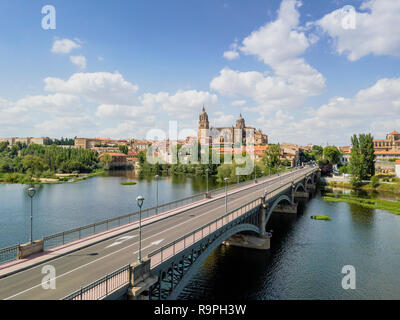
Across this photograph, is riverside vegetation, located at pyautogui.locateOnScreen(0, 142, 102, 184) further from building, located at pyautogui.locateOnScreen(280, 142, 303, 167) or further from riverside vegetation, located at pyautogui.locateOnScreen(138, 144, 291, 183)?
building, located at pyautogui.locateOnScreen(280, 142, 303, 167)

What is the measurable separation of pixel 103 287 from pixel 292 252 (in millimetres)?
24203

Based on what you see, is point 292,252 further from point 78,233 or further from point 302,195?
point 302,195

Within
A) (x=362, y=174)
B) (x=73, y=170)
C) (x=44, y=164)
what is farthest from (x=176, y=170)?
(x=362, y=174)

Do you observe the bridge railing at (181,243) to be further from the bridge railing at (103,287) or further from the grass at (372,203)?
the grass at (372,203)

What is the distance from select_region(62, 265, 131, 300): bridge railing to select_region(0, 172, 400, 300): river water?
1112 centimetres

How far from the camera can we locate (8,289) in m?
→ 11.0

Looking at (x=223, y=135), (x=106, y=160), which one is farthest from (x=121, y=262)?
(x=223, y=135)

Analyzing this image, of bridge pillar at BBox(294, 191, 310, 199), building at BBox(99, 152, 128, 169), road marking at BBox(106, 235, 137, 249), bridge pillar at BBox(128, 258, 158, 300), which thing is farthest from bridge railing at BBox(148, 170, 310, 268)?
building at BBox(99, 152, 128, 169)

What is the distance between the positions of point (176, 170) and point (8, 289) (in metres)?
99.1

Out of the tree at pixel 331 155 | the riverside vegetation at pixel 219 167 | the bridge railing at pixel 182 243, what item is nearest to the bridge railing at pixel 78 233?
the bridge railing at pixel 182 243

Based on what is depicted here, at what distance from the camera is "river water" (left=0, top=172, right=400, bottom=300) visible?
22.1 meters

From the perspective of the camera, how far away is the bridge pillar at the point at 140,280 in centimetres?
1121
